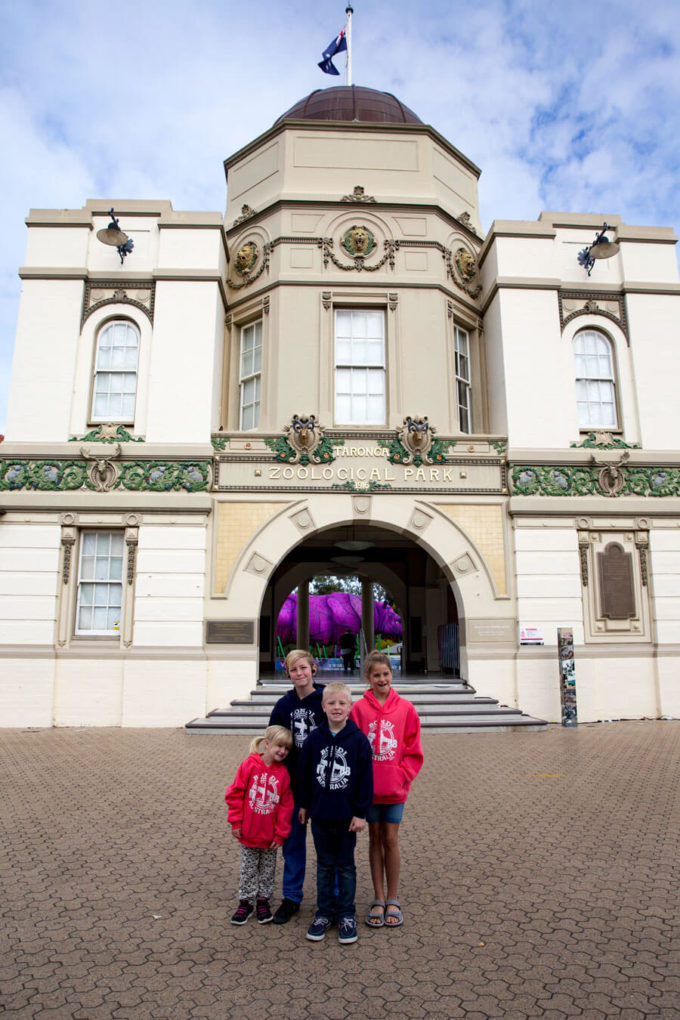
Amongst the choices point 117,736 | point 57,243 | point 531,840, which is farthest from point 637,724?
point 57,243

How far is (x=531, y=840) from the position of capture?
6.04 metres

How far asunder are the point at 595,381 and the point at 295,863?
13.0 meters

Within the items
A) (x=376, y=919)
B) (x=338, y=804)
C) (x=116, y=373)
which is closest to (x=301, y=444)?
(x=116, y=373)

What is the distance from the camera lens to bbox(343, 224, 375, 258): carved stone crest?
1534 cm

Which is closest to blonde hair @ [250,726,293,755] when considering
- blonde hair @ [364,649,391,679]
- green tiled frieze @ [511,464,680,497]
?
blonde hair @ [364,649,391,679]

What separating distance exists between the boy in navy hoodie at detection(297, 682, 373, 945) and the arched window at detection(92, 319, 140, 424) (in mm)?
11024

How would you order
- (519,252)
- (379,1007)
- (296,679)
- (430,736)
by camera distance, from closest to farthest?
(379,1007)
(296,679)
(430,736)
(519,252)

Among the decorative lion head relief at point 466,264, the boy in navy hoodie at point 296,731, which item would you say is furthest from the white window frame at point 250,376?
the boy in navy hoodie at point 296,731

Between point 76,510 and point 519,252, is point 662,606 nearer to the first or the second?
point 519,252

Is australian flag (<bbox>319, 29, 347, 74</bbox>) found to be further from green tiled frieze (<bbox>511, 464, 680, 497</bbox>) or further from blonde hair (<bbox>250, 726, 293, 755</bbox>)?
blonde hair (<bbox>250, 726, 293, 755</bbox>)

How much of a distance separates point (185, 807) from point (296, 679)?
3077 mm

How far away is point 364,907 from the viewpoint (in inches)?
186

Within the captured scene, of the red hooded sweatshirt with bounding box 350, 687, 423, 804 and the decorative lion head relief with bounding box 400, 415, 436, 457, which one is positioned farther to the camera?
the decorative lion head relief with bounding box 400, 415, 436, 457

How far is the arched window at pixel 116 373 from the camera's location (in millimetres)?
14320
